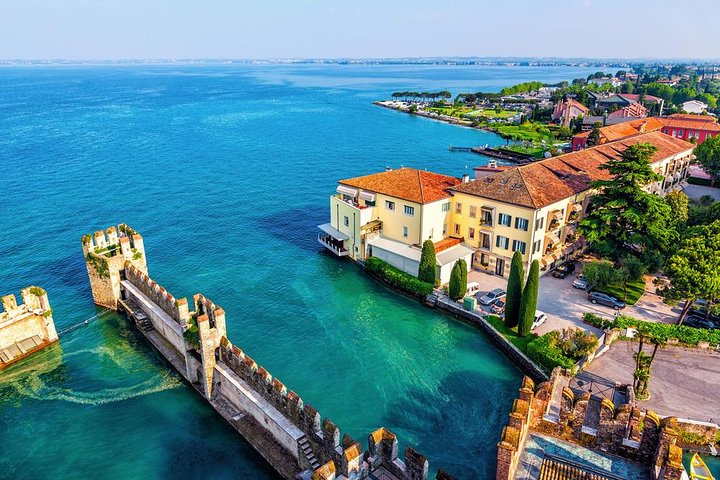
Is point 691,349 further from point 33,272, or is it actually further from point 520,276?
point 33,272

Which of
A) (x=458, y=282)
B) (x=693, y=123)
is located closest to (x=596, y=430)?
(x=458, y=282)

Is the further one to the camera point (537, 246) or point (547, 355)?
point (537, 246)

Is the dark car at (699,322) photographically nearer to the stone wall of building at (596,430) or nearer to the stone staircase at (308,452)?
the stone wall of building at (596,430)

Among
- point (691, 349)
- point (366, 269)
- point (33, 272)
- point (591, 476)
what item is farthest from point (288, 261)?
point (591, 476)

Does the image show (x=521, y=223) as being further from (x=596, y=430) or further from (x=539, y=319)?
(x=596, y=430)

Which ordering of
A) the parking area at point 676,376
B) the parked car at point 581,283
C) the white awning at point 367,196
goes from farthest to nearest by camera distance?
1. the white awning at point 367,196
2. the parked car at point 581,283
3. the parking area at point 676,376

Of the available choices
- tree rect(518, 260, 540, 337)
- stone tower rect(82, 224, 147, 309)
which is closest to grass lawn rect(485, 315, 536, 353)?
tree rect(518, 260, 540, 337)

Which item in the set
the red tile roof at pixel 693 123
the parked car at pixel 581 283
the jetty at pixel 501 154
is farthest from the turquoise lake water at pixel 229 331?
the red tile roof at pixel 693 123
